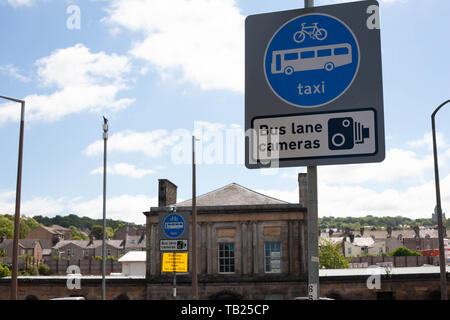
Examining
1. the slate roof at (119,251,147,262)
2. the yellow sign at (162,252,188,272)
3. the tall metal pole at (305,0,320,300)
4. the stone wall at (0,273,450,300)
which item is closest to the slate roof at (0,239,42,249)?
the slate roof at (119,251,147,262)

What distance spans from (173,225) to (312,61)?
30433mm

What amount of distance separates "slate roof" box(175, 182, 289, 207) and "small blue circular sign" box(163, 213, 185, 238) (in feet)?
34.7

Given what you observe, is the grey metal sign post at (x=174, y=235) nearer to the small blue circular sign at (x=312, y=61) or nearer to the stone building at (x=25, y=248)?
the small blue circular sign at (x=312, y=61)

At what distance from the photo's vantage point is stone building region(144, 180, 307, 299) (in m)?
42.9

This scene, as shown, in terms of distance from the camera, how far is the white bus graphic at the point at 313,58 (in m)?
4.31

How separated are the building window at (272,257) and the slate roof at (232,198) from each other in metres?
3.64

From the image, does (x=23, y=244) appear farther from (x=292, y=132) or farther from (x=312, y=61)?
(x=312, y=61)

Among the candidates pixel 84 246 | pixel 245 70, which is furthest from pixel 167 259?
pixel 84 246

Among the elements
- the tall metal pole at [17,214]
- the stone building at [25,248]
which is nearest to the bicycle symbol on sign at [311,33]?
the tall metal pole at [17,214]

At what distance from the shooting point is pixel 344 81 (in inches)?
169

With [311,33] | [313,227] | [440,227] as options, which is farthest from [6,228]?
[311,33]

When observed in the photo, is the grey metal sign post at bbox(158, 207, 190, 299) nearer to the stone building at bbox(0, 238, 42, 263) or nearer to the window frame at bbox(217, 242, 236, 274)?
the window frame at bbox(217, 242, 236, 274)

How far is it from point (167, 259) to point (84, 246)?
313 feet
